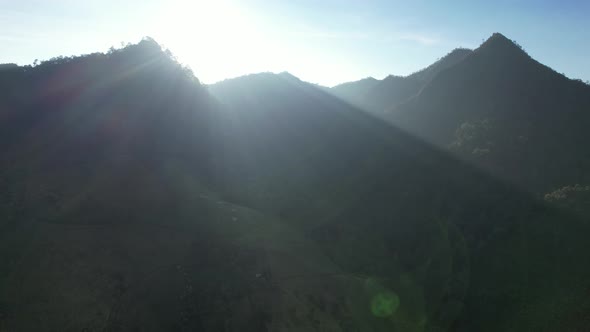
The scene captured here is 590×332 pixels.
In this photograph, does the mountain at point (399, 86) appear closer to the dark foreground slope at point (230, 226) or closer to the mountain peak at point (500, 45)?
the mountain peak at point (500, 45)

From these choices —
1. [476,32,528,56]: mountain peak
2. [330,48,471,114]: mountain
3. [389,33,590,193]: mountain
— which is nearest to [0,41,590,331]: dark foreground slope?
[389,33,590,193]: mountain

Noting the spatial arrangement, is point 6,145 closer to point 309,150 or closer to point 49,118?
point 49,118

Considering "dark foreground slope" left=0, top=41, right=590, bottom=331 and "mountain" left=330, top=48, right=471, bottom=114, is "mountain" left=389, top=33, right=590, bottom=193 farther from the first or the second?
"mountain" left=330, top=48, right=471, bottom=114

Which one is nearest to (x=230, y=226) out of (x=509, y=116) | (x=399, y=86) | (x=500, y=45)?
(x=509, y=116)

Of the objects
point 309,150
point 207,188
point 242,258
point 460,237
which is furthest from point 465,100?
point 242,258

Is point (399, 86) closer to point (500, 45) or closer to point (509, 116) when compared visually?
point (500, 45)

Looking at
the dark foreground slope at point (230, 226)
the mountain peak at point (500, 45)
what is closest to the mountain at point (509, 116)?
the mountain peak at point (500, 45)
